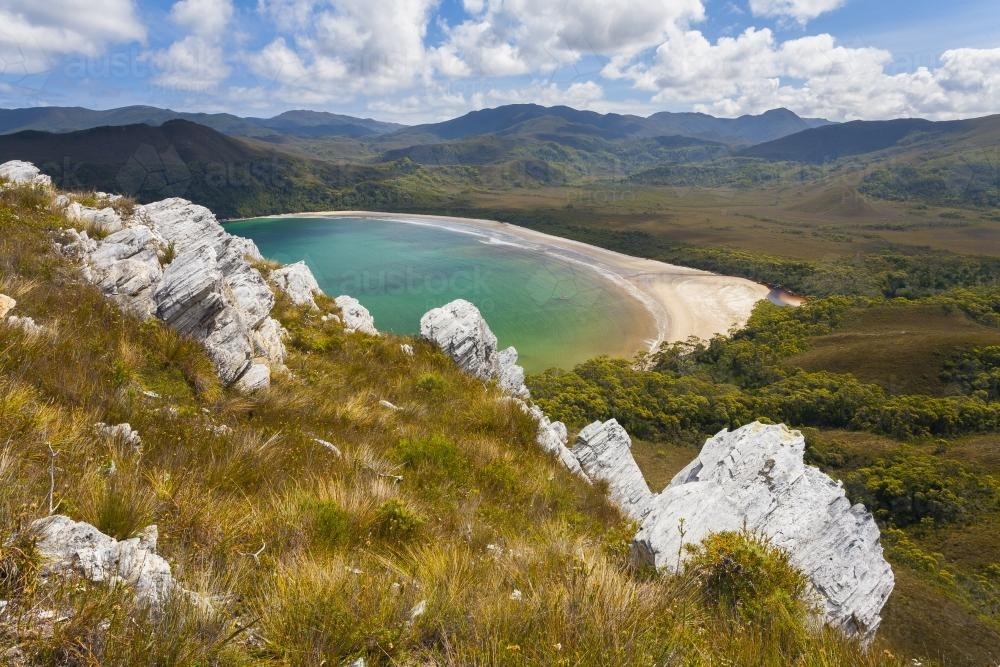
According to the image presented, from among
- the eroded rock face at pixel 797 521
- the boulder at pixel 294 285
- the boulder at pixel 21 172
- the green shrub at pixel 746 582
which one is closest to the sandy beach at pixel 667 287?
the boulder at pixel 294 285

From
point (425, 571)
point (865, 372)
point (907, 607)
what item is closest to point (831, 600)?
point (425, 571)

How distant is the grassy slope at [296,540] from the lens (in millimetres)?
2570

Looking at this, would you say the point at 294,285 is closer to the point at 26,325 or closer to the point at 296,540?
the point at 26,325

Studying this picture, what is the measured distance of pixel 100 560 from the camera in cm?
274

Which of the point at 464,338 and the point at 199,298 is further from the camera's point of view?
the point at 464,338

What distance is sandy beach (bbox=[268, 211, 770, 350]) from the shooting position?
7600cm

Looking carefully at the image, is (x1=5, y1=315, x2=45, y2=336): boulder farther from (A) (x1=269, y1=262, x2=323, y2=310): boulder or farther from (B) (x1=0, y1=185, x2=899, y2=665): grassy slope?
(A) (x1=269, y1=262, x2=323, y2=310): boulder

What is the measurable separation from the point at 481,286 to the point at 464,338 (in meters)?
75.0

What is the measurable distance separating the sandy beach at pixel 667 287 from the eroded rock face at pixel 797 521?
5787cm

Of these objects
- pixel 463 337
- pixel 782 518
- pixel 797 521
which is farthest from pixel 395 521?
pixel 463 337

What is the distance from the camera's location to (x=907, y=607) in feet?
70.4

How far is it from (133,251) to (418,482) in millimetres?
9953

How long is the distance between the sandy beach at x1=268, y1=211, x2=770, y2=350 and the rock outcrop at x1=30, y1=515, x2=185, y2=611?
218 ft

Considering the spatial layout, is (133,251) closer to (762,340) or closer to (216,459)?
(216,459)
